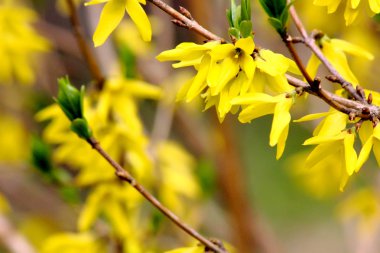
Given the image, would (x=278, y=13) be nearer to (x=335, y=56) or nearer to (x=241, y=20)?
(x=241, y=20)

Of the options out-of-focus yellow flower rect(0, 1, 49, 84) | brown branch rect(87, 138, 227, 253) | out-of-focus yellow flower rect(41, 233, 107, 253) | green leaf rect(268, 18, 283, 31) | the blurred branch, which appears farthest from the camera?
the blurred branch

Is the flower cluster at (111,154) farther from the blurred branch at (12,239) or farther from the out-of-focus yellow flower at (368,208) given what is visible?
the out-of-focus yellow flower at (368,208)

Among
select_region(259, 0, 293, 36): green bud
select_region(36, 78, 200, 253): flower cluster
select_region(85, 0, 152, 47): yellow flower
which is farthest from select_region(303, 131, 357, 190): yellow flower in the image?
select_region(36, 78, 200, 253): flower cluster

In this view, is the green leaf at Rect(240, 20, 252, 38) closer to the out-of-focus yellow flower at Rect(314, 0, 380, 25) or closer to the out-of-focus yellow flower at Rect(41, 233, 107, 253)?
the out-of-focus yellow flower at Rect(314, 0, 380, 25)

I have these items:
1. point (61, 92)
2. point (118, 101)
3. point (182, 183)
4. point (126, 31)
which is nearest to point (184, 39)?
point (126, 31)

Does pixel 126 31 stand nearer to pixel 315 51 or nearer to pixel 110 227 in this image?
pixel 110 227
